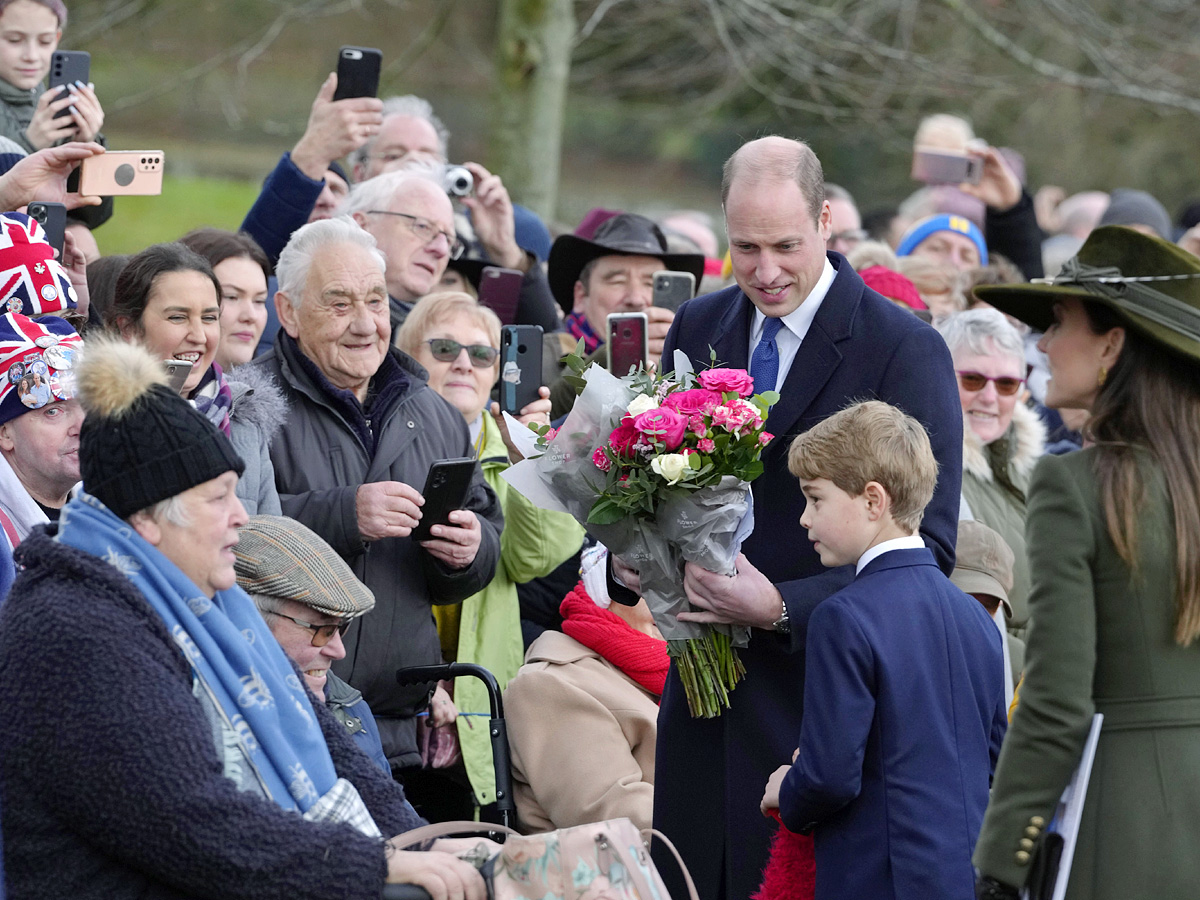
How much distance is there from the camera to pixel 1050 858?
9.04 ft

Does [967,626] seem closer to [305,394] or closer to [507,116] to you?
[305,394]

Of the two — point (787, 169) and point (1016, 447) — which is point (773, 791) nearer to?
point (787, 169)

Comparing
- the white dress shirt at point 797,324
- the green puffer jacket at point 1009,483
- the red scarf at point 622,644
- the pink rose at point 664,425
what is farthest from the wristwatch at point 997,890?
the green puffer jacket at point 1009,483

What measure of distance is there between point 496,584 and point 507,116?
5.78 metres

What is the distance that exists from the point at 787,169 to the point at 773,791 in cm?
155

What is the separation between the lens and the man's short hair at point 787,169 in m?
3.67

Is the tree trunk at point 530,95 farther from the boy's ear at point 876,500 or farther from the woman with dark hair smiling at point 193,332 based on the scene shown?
the boy's ear at point 876,500

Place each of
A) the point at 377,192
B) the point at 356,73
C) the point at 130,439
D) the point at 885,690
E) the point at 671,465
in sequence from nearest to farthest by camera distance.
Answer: the point at 130,439 → the point at 885,690 → the point at 671,465 → the point at 356,73 → the point at 377,192

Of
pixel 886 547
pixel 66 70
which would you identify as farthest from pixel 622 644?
pixel 66 70

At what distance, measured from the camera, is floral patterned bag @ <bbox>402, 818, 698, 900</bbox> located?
2.65m

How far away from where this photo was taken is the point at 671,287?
579cm

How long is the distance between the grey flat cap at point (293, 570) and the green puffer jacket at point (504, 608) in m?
1.45

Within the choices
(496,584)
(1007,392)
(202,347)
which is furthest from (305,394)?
(1007,392)

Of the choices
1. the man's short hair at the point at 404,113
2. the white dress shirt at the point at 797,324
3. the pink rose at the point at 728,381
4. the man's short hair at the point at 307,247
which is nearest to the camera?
the pink rose at the point at 728,381
